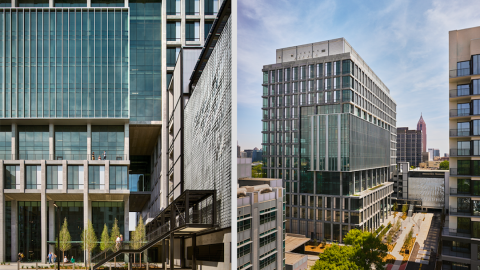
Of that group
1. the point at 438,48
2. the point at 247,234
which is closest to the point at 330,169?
the point at 438,48

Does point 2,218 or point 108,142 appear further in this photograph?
point 108,142

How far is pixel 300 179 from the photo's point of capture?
2494cm

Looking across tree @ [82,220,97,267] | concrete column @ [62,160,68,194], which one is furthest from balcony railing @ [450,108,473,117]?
concrete column @ [62,160,68,194]

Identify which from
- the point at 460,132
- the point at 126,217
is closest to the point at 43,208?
the point at 126,217

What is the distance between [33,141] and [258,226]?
14.8m

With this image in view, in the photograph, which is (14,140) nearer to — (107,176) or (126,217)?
(107,176)

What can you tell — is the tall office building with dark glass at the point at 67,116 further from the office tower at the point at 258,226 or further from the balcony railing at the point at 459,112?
the balcony railing at the point at 459,112

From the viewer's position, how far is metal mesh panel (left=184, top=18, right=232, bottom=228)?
5.16 m

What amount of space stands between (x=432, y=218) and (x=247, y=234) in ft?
80.7

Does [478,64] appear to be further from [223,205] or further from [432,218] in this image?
[432,218]

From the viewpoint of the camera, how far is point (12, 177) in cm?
1559

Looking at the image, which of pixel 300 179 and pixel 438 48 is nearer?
pixel 438 48

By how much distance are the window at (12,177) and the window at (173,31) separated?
11.4 metres

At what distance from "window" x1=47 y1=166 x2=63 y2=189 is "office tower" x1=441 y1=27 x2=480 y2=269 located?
65.4 ft
